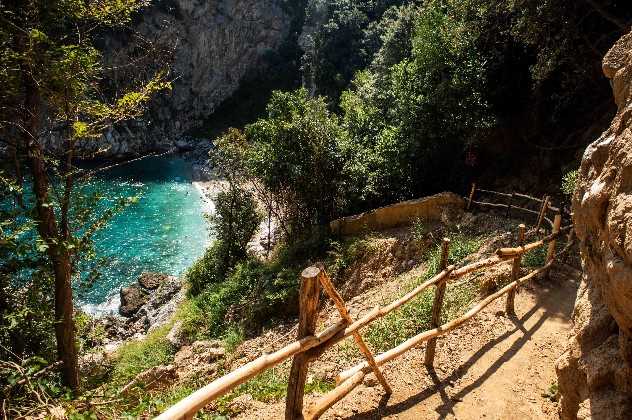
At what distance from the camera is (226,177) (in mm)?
17562

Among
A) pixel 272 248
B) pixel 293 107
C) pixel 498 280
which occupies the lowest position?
pixel 272 248

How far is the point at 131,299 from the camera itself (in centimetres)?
1998

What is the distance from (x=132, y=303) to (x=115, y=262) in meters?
4.89

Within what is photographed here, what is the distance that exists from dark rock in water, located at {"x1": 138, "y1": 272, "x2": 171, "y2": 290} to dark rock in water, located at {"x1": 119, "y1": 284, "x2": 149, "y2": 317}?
0.38 meters

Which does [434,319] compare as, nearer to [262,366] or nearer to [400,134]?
[262,366]

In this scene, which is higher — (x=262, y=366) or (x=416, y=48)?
(x=416, y=48)

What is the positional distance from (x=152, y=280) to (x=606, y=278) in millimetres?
20927

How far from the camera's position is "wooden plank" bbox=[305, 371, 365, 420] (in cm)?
429

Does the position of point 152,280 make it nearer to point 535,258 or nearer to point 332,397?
point 535,258

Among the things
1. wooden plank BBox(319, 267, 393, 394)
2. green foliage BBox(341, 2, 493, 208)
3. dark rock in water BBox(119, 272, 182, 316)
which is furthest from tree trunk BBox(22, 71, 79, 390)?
dark rock in water BBox(119, 272, 182, 316)

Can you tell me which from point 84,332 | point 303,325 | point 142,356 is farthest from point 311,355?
point 142,356

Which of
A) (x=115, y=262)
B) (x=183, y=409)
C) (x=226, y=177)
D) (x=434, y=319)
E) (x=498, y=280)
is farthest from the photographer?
(x=115, y=262)

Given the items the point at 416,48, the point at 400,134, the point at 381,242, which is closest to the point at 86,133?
the point at 381,242

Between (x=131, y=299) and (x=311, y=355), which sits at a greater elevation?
(x=311, y=355)
